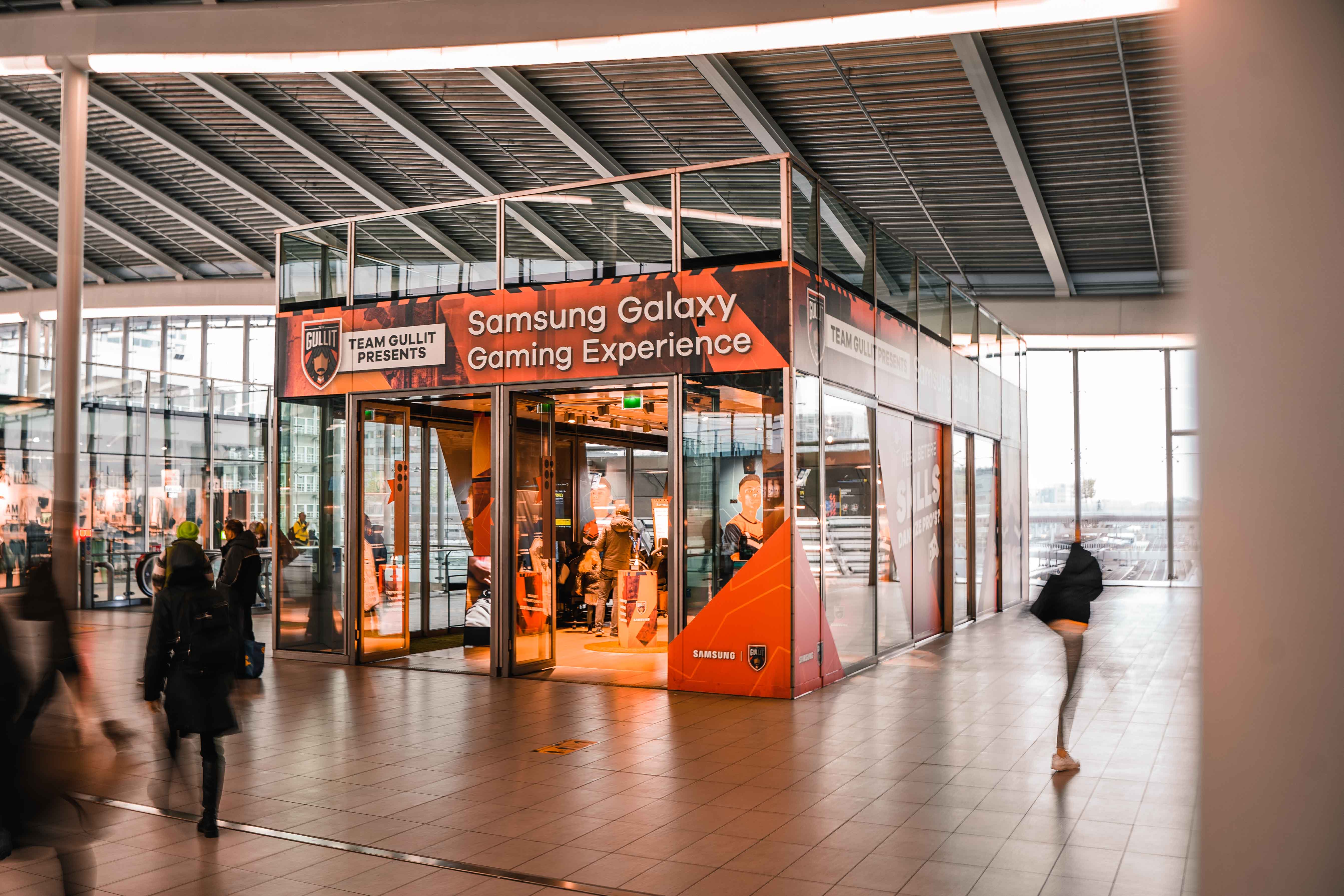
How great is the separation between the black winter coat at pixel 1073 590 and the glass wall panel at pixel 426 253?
5911 mm

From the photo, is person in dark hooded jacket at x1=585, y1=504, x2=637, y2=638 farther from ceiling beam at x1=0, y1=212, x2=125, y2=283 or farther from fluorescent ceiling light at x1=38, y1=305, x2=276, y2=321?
ceiling beam at x1=0, y1=212, x2=125, y2=283

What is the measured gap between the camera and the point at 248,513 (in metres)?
19.7

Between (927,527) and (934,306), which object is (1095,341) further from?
(927,527)

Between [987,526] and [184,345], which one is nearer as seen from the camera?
[987,526]

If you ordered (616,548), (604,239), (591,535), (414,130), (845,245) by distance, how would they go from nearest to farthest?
(604,239) < (845,245) < (616,548) < (591,535) < (414,130)

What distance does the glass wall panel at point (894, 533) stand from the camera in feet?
35.5

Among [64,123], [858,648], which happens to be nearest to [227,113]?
[64,123]

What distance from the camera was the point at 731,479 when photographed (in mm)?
8727

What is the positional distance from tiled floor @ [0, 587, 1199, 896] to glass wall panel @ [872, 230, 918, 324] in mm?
4068

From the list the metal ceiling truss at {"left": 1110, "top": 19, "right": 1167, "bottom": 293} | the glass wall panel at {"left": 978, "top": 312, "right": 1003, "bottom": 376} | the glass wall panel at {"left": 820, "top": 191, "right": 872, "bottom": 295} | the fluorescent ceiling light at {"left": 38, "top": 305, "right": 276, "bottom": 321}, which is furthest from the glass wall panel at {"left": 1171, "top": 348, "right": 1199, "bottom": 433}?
the fluorescent ceiling light at {"left": 38, "top": 305, "right": 276, "bottom": 321}

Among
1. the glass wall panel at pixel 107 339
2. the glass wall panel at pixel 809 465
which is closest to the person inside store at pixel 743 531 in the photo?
the glass wall panel at pixel 809 465

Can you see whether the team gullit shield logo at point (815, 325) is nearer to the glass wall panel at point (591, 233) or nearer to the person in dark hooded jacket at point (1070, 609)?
the glass wall panel at point (591, 233)

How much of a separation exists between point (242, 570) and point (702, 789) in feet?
18.7

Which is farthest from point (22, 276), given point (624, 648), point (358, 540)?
point (624, 648)
